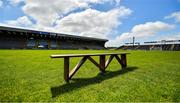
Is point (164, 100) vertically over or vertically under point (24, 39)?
under

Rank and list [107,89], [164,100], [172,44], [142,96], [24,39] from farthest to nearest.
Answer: [172,44], [24,39], [107,89], [142,96], [164,100]

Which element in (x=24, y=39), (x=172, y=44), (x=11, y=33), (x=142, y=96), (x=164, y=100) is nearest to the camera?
(x=164, y=100)

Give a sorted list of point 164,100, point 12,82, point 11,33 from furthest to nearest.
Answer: point 11,33 → point 12,82 → point 164,100

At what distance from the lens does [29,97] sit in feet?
11.8

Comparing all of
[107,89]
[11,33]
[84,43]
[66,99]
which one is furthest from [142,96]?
[84,43]

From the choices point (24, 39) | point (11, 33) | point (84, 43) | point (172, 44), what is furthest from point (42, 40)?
point (172, 44)

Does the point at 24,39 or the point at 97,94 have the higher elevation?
the point at 24,39

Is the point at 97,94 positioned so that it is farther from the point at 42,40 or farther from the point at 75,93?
the point at 42,40

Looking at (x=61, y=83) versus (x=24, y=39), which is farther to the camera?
(x=24, y=39)

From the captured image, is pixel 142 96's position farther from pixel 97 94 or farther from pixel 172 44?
pixel 172 44

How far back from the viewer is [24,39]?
52250 millimetres

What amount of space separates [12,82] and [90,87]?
8.80 ft

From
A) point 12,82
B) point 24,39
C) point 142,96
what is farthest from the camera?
point 24,39

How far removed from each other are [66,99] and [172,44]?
8183 cm
